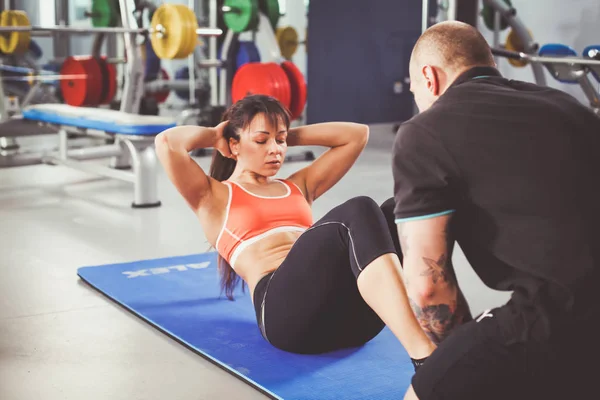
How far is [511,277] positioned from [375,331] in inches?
35.4

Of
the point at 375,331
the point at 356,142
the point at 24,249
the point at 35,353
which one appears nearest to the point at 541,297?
the point at 375,331

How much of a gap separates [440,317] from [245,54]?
547cm

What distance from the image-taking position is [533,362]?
1.30 metres

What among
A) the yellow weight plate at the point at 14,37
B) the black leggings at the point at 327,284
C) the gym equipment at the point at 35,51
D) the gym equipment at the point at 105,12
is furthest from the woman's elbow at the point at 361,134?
the gym equipment at the point at 35,51

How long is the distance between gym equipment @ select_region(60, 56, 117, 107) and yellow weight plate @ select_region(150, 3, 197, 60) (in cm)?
81

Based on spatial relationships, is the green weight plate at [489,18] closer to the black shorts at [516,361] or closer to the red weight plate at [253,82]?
the red weight plate at [253,82]

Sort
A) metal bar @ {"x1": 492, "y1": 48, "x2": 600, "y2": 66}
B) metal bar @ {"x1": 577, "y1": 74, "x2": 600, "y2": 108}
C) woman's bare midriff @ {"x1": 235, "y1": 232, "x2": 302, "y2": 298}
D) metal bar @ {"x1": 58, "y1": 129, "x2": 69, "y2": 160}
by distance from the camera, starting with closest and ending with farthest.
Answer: woman's bare midriff @ {"x1": 235, "y1": 232, "x2": 302, "y2": 298} < metal bar @ {"x1": 492, "y1": 48, "x2": 600, "y2": 66} < metal bar @ {"x1": 577, "y1": 74, "x2": 600, "y2": 108} < metal bar @ {"x1": 58, "y1": 129, "x2": 69, "y2": 160}

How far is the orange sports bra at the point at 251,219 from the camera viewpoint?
2.29m

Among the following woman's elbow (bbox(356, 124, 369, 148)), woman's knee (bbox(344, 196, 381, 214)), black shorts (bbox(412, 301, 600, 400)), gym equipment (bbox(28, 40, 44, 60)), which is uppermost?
woman's elbow (bbox(356, 124, 369, 148))

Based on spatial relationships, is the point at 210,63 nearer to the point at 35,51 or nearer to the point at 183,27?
the point at 183,27

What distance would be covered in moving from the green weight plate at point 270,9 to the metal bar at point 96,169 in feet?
6.77

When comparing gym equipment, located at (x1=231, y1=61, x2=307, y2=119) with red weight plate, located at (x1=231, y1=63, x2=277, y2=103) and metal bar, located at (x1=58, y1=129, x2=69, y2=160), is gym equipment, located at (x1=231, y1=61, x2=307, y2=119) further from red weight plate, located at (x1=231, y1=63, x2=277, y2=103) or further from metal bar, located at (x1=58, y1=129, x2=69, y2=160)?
metal bar, located at (x1=58, y1=129, x2=69, y2=160)

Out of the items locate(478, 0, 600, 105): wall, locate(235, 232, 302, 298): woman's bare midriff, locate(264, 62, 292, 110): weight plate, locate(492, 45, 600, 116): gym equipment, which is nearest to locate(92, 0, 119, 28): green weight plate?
locate(264, 62, 292, 110): weight plate

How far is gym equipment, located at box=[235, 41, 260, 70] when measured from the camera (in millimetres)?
6648
